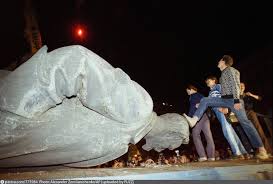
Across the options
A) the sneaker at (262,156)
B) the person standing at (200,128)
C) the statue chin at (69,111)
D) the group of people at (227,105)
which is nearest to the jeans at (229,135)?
the group of people at (227,105)

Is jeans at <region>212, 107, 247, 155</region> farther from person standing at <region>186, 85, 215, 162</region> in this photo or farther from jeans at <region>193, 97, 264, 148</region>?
jeans at <region>193, 97, 264, 148</region>

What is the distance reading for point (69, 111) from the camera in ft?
8.30

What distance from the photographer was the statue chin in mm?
2172

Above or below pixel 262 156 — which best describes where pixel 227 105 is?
above

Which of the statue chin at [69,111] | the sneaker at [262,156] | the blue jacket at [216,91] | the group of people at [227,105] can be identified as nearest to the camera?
the statue chin at [69,111]

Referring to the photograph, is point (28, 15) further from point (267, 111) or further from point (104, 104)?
point (267, 111)

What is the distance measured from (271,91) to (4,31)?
32.6 feet

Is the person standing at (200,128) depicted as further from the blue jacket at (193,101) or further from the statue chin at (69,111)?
the statue chin at (69,111)

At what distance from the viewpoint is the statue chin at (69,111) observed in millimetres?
2172

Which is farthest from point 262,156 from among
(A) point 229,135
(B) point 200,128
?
(B) point 200,128

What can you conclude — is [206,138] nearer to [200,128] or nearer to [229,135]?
[200,128]

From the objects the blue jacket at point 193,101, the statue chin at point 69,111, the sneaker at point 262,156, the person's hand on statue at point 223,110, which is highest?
the blue jacket at point 193,101

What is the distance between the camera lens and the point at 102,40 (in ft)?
44.6

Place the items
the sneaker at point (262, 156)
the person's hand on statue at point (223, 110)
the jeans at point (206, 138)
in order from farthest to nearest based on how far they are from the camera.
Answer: the jeans at point (206, 138) → the person's hand on statue at point (223, 110) → the sneaker at point (262, 156)
